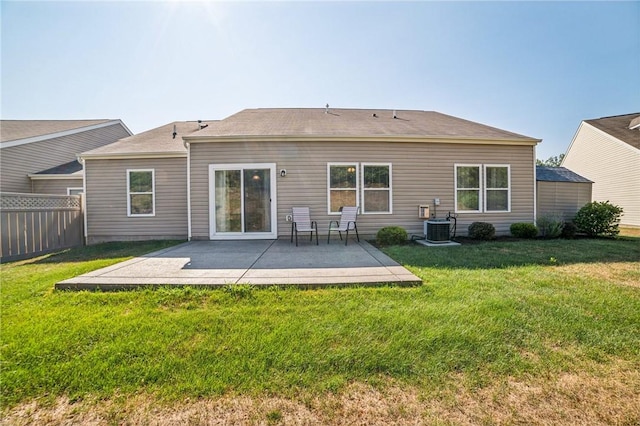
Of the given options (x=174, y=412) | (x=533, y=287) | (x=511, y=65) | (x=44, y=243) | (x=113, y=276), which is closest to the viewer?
(x=174, y=412)

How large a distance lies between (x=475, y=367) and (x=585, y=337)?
→ 4.25 ft

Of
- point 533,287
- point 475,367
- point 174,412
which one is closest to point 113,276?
point 174,412

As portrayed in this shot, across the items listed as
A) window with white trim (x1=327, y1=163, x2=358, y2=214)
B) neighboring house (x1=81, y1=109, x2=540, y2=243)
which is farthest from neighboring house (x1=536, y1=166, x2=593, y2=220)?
window with white trim (x1=327, y1=163, x2=358, y2=214)

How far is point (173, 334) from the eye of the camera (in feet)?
7.81

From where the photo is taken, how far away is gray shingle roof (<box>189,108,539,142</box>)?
7.56 metres

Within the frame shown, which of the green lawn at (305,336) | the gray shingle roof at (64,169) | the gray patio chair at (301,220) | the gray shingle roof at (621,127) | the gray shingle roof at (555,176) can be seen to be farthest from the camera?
the gray shingle roof at (621,127)

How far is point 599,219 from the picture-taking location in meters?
8.16

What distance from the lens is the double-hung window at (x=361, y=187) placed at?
7648 millimetres

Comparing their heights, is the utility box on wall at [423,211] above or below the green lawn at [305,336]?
above

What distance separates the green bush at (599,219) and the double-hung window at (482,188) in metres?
2.64

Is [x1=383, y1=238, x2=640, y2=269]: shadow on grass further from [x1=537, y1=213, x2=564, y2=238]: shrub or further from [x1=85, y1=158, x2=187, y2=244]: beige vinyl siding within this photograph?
[x1=85, y1=158, x2=187, y2=244]: beige vinyl siding

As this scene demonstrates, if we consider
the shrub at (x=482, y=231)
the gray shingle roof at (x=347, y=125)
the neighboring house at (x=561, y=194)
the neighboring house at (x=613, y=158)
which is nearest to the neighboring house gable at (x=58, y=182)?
the gray shingle roof at (x=347, y=125)

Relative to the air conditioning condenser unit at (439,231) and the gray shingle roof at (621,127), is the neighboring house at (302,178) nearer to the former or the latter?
the air conditioning condenser unit at (439,231)

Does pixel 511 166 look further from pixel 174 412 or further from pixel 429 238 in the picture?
pixel 174 412
